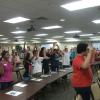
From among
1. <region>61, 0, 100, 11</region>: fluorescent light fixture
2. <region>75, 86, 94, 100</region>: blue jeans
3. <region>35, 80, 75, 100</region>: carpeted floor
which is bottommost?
<region>35, 80, 75, 100</region>: carpeted floor

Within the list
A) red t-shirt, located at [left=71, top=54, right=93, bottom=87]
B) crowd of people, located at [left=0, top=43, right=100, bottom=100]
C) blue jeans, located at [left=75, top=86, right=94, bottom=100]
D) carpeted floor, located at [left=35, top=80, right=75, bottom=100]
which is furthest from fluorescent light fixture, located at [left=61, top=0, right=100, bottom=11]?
blue jeans, located at [left=75, top=86, right=94, bottom=100]

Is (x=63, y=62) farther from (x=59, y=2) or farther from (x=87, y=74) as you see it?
(x=87, y=74)

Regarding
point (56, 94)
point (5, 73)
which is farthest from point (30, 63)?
point (5, 73)

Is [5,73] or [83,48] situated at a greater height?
[83,48]

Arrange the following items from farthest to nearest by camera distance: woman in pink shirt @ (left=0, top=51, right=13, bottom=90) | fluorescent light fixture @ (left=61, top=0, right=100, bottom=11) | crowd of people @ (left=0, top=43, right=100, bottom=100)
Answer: fluorescent light fixture @ (left=61, top=0, right=100, bottom=11) → woman in pink shirt @ (left=0, top=51, right=13, bottom=90) → crowd of people @ (left=0, top=43, right=100, bottom=100)

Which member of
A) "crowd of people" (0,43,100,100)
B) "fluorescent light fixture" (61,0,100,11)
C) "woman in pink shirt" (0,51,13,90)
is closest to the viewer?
"crowd of people" (0,43,100,100)

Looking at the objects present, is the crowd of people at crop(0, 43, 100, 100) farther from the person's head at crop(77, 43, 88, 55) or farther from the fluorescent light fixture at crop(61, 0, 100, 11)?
the fluorescent light fixture at crop(61, 0, 100, 11)

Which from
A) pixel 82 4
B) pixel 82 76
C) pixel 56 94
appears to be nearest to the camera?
pixel 82 76

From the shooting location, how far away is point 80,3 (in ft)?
18.2

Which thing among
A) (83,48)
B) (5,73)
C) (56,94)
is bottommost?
(56,94)

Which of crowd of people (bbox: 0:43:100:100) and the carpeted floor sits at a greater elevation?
crowd of people (bbox: 0:43:100:100)

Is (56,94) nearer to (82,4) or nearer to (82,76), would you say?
(82,4)

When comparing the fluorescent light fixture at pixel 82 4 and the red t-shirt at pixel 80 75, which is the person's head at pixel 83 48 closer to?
the red t-shirt at pixel 80 75

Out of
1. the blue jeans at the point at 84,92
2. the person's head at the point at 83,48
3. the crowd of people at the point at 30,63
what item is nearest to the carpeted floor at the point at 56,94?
the crowd of people at the point at 30,63
